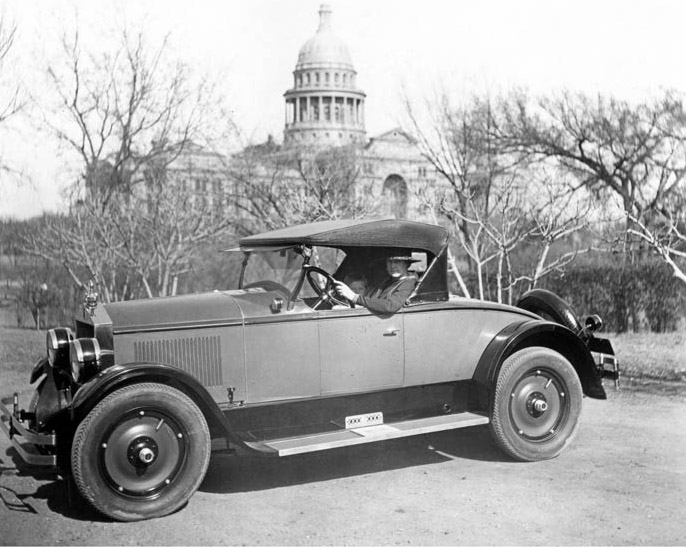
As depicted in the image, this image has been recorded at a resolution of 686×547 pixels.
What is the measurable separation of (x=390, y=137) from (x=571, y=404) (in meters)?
16.6

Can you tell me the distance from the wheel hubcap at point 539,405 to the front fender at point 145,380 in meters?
2.13

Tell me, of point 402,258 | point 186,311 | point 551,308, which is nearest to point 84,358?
point 186,311

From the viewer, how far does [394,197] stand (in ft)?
77.5

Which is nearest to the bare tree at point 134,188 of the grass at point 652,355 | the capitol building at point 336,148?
the capitol building at point 336,148

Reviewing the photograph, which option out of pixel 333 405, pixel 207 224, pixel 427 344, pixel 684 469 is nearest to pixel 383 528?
pixel 333 405

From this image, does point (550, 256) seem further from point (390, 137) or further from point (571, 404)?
point (571, 404)

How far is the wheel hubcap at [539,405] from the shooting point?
5629 millimetres

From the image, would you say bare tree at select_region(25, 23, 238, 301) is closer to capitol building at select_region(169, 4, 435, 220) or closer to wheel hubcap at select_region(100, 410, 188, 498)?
capitol building at select_region(169, 4, 435, 220)

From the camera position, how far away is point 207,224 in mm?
17984

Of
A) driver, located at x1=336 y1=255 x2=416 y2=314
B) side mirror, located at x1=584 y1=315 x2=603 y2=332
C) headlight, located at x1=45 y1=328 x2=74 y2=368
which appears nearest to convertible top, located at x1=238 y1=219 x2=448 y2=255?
driver, located at x1=336 y1=255 x2=416 y2=314

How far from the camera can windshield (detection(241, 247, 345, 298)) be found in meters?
5.30

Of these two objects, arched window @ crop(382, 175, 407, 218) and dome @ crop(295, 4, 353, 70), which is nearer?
dome @ crop(295, 4, 353, 70)

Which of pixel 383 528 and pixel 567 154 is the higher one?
pixel 567 154

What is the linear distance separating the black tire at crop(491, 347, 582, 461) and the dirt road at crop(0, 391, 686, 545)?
139 mm
